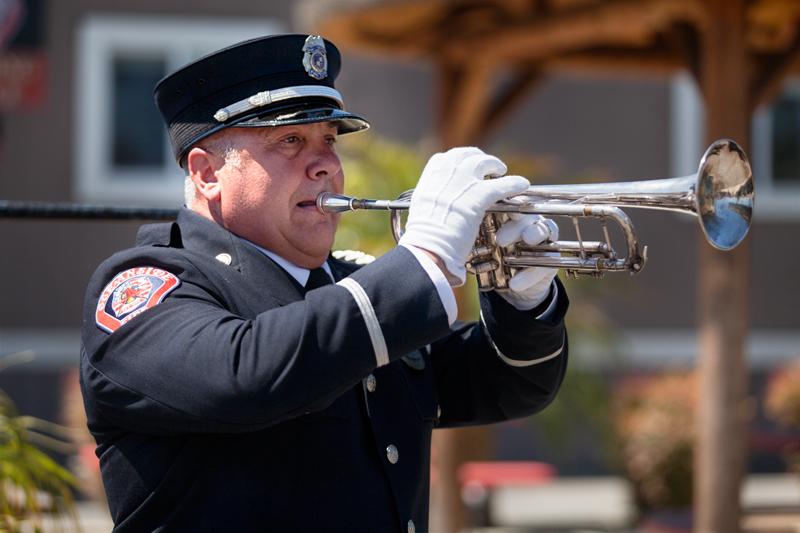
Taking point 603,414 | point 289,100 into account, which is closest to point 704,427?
point 603,414

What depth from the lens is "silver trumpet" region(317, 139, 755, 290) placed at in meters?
2.64

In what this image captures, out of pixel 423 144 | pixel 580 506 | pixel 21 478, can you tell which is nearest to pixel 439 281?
pixel 21 478

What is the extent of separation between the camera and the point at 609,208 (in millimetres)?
2631

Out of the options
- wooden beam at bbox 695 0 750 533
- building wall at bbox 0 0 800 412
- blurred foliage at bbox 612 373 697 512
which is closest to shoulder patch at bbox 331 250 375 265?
wooden beam at bbox 695 0 750 533

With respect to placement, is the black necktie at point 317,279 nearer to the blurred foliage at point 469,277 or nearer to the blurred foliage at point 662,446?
the blurred foliage at point 469,277

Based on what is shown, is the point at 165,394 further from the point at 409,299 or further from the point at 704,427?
the point at 704,427

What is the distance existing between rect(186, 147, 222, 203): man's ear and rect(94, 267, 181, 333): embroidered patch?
228 millimetres

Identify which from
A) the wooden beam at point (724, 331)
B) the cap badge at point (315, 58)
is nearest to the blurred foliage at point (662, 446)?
the wooden beam at point (724, 331)

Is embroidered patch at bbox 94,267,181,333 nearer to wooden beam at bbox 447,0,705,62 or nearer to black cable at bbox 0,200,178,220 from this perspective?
black cable at bbox 0,200,178,220

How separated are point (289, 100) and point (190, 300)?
469 mm

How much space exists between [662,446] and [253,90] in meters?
5.82

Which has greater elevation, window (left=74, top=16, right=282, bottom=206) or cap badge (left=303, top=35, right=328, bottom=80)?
window (left=74, top=16, right=282, bottom=206)

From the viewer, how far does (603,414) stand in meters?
8.95

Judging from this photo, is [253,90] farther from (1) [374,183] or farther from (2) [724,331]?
(1) [374,183]
